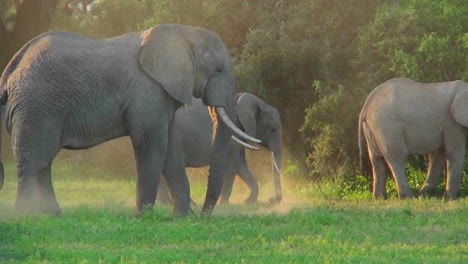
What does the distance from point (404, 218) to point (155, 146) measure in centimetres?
274

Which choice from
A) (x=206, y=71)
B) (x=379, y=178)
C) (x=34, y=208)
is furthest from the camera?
(x=379, y=178)

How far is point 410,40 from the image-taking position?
754 inches

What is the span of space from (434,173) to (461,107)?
3.73ft

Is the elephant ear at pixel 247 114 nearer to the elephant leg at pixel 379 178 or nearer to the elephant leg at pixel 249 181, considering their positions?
the elephant leg at pixel 249 181

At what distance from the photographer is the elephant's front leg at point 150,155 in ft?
45.5

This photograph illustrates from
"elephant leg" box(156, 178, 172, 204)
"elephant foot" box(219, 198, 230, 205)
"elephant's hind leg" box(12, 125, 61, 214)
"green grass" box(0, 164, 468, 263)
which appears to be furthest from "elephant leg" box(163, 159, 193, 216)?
"elephant foot" box(219, 198, 230, 205)

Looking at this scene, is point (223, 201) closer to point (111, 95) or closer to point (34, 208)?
point (111, 95)

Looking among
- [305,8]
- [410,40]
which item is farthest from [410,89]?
[305,8]

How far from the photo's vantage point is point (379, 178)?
18.4 metres

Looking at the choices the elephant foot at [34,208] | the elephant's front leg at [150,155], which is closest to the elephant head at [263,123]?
the elephant's front leg at [150,155]

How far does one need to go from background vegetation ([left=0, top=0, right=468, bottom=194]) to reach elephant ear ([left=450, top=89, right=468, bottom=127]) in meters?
0.78

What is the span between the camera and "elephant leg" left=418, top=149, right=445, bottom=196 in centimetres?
1819

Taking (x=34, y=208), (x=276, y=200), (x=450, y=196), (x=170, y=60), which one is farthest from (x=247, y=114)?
(x=34, y=208)

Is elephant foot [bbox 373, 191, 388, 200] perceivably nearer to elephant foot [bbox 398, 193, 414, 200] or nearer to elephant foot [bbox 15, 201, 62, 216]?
elephant foot [bbox 398, 193, 414, 200]
